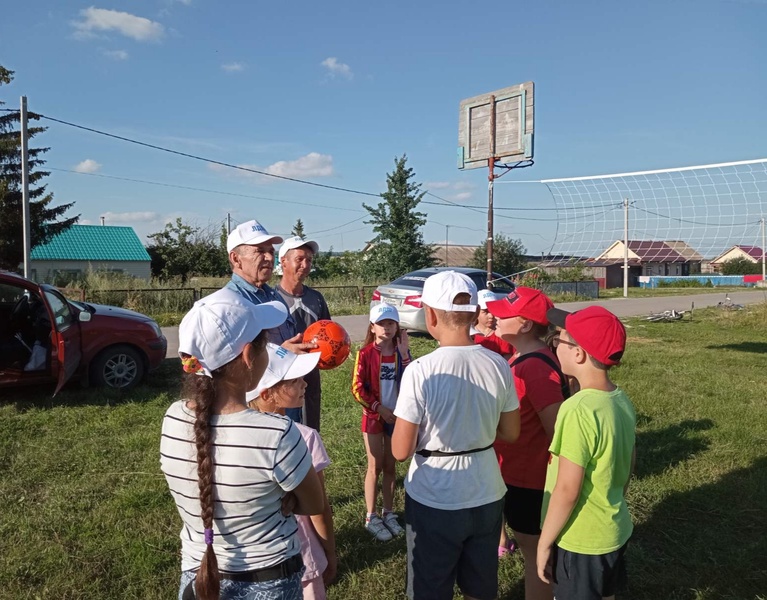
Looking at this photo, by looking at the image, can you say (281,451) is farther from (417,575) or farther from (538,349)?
(538,349)

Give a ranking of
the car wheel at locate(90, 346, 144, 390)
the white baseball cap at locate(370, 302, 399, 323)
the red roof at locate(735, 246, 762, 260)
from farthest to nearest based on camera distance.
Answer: the red roof at locate(735, 246, 762, 260), the car wheel at locate(90, 346, 144, 390), the white baseball cap at locate(370, 302, 399, 323)

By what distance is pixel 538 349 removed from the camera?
9.43 ft

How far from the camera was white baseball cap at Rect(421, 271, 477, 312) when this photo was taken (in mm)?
2357

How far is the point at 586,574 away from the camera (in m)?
2.26

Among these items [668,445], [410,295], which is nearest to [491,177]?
[410,295]

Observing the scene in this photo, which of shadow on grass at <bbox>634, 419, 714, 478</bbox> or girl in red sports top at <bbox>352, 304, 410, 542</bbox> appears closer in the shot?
girl in red sports top at <bbox>352, 304, 410, 542</bbox>

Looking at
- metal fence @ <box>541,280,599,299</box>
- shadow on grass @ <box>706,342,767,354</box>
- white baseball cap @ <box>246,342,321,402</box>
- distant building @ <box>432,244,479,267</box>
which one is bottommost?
shadow on grass @ <box>706,342,767,354</box>

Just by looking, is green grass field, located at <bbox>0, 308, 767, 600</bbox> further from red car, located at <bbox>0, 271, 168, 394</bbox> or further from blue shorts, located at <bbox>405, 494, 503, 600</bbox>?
blue shorts, located at <bbox>405, 494, 503, 600</bbox>

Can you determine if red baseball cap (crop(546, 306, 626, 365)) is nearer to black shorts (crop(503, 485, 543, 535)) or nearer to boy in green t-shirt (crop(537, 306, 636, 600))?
boy in green t-shirt (crop(537, 306, 636, 600))

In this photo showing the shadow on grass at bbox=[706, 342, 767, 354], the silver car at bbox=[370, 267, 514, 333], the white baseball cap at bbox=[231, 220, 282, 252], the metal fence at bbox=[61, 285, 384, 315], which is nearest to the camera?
the white baseball cap at bbox=[231, 220, 282, 252]

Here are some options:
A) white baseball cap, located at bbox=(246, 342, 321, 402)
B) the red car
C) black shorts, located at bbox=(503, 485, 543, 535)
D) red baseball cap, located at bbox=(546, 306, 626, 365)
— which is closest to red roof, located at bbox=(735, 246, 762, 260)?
the red car

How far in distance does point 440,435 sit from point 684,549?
101 inches

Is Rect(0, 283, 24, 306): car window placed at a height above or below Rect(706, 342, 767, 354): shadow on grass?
above

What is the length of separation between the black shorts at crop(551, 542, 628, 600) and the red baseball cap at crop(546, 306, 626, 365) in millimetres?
801
